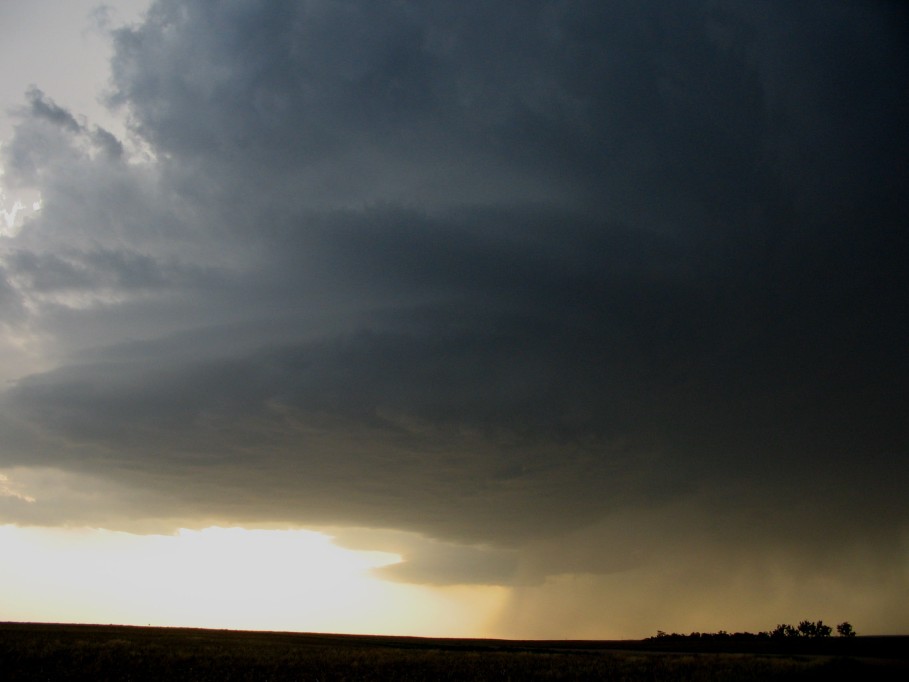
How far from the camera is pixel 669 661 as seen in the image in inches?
2024

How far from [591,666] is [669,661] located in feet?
21.0

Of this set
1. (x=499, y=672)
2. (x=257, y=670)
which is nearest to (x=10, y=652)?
(x=257, y=670)

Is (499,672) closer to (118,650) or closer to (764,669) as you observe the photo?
(764,669)

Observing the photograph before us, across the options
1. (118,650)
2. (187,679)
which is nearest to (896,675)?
(187,679)

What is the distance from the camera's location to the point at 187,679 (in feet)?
149

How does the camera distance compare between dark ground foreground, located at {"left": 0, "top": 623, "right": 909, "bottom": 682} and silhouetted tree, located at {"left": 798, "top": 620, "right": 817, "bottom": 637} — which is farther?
silhouetted tree, located at {"left": 798, "top": 620, "right": 817, "bottom": 637}

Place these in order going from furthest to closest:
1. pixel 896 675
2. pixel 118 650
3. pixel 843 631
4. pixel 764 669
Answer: pixel 843 631 → pixel 118 650 → pixel 764 669 → pixel 896 675

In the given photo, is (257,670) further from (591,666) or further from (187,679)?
(591,666)

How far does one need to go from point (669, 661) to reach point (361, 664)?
23.1m

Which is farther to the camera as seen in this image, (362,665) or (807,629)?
(807,629)

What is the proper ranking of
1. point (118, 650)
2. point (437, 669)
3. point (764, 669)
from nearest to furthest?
1. point (764, 669)
2. point (437, 669)
3. point (118, 650)

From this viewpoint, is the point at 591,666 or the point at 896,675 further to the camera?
the point at 591,666

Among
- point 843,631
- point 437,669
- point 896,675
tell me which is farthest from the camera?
point 843,631

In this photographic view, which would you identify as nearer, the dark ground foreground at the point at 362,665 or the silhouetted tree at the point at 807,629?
the dark ground foreground at the point at 362,665
